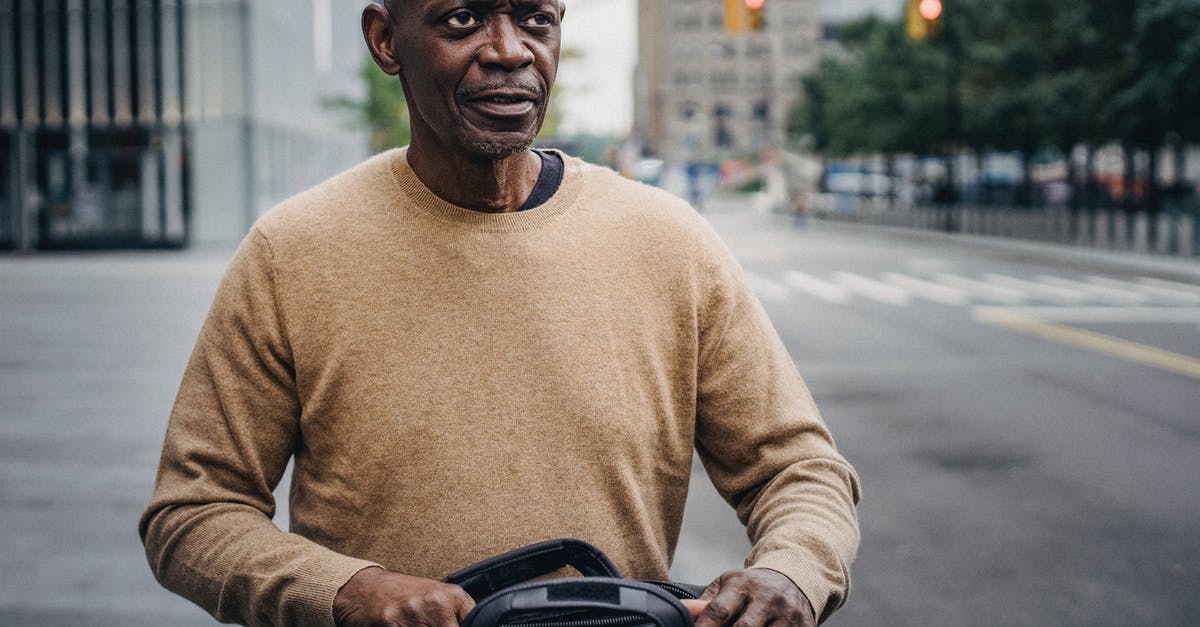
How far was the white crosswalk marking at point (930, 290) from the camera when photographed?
66.3ft

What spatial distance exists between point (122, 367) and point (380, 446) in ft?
39.4

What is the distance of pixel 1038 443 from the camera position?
9.18m

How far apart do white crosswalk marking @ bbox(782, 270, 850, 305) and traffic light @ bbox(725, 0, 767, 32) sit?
16.2 ft

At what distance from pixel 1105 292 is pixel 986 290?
1.80 meters

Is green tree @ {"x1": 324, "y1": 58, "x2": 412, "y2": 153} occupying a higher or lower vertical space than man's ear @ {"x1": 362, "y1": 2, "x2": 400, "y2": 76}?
higher

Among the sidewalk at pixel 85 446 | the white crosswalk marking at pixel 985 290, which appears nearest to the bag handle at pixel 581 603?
the sidewalk at pixel 85 446

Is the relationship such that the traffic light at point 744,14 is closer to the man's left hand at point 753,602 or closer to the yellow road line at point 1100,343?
the yellow road line at point 1100,343

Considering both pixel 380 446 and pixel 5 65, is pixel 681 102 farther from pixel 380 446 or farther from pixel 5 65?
pixel 380 446

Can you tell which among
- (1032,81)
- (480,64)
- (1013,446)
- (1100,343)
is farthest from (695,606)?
(1032,81)

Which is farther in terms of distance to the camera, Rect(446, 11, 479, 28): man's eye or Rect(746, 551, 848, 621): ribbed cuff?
Rect(446, 11, 479, 28): man's eye

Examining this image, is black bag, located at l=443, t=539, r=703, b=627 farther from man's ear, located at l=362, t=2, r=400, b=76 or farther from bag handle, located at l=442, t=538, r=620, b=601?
man's ear, located at l=362, t=2, r=400, b=76

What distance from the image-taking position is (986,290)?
2175cm

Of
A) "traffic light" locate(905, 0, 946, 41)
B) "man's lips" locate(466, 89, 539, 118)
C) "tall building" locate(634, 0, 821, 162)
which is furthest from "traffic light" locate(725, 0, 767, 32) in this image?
"tall building" locate(634, 0, 821, 162)

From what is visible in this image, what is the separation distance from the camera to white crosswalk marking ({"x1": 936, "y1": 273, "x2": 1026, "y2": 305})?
Answer: 66.1ft
